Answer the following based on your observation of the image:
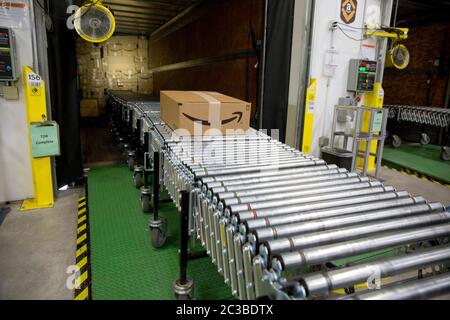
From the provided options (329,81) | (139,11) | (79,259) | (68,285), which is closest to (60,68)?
(79,259)

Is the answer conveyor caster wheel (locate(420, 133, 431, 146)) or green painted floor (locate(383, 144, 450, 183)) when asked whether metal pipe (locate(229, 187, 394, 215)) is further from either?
conveyor caster wheel (locate(420, 133, 431, 146))

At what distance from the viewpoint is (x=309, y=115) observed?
4680mm

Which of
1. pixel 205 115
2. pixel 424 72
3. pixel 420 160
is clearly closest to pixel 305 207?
pixel 205 115

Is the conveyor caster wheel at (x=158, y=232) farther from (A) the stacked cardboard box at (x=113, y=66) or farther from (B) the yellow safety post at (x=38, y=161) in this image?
(A) the stacked cardboard box at (x=113, y=66)

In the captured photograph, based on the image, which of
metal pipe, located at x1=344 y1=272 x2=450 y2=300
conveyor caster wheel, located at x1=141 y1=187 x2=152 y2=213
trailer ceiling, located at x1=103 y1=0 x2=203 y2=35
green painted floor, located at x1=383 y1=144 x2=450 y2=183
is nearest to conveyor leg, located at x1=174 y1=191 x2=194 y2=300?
metal pipe, located at x1=344 y1=272 x2=450 y2=300

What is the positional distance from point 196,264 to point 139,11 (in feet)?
25.6

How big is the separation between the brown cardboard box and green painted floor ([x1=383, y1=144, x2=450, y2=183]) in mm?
3996

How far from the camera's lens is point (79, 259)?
267cm

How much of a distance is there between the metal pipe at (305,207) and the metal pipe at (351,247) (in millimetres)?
278

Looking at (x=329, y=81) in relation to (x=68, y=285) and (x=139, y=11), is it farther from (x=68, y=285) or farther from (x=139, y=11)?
(x=139, y=11)

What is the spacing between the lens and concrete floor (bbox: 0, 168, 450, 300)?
2289mm

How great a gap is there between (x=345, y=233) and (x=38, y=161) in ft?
11.1

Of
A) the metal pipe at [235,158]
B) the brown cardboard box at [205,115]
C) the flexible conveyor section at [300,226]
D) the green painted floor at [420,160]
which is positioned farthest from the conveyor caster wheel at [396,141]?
the flexible conveyor section at [300,226]

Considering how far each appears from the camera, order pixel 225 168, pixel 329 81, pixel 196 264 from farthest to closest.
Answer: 1. pixel 329 81
2. pixel 196 264
3. pixel 225 168
